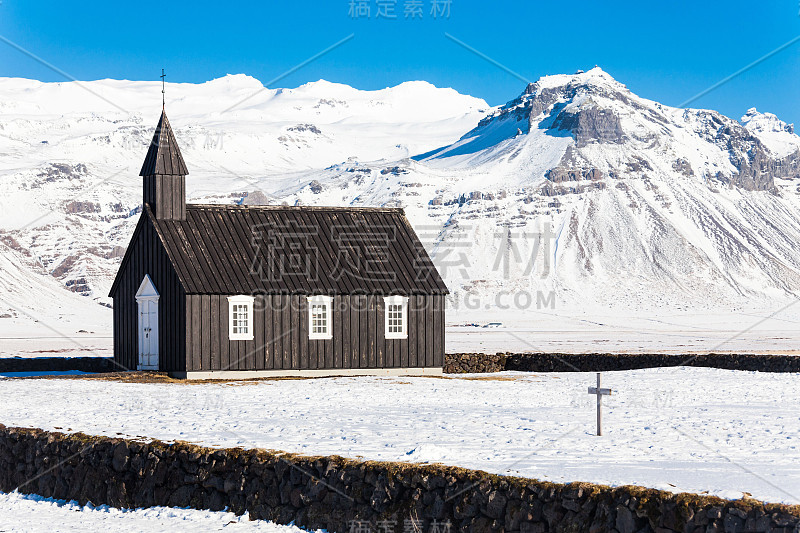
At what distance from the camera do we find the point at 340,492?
14.1 m

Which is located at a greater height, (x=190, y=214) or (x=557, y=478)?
(x=190, y=214)

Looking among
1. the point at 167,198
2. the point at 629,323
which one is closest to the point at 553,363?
the point at 167,198

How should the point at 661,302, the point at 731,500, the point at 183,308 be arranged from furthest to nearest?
the point at 661,302 → the point at 183,308 → the point at 731,500

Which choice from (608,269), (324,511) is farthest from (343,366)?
(608,269)

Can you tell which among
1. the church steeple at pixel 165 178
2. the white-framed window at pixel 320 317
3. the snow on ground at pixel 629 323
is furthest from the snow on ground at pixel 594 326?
the church steeple at pixel 165 178

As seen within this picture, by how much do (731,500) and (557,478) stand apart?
244 centimetres

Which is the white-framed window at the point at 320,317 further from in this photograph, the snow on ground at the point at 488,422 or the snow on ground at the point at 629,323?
the snow on ground at the point at 629,323

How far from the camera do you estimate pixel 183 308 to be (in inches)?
1323

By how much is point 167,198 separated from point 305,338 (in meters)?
6.85

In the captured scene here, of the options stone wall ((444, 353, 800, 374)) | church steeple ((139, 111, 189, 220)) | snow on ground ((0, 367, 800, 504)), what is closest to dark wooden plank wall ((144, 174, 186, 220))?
church steeple ((139, 111, 189, 220))

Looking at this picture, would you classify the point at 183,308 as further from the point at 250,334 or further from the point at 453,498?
the point at 453,498

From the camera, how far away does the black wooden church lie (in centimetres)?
3416

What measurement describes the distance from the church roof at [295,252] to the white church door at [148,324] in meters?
1.91

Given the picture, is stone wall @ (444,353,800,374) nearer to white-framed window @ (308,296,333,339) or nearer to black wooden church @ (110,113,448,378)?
black wooden church @ (110,113,448,378)
